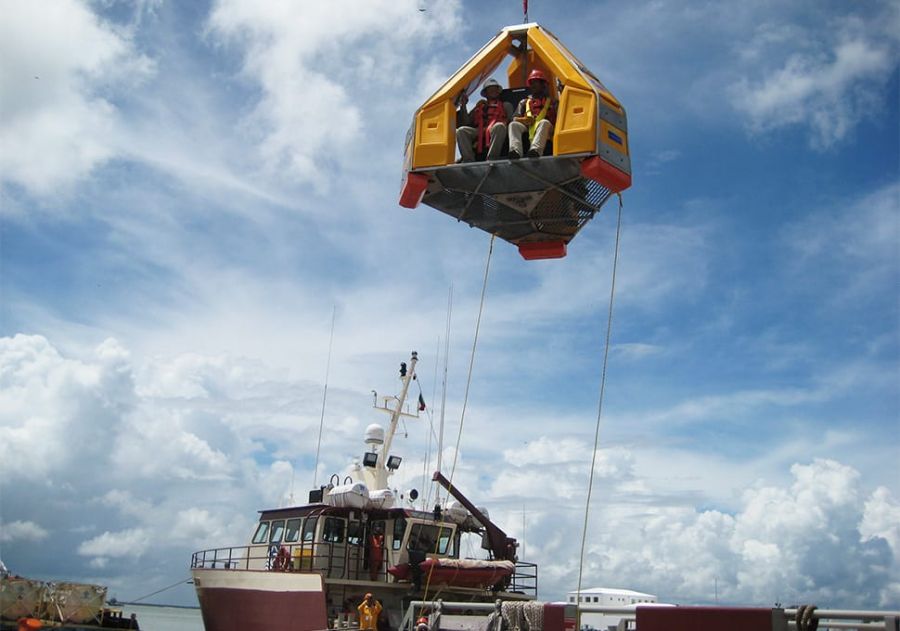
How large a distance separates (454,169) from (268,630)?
484 inches

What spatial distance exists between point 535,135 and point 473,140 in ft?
3.42

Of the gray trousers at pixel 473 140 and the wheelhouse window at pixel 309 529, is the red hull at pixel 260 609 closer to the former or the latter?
the wheelhouse window at pixel 309 529

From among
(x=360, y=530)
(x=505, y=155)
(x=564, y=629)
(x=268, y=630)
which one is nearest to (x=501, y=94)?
(x=505, y=155)

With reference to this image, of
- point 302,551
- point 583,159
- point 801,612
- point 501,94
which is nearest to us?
point 801,612

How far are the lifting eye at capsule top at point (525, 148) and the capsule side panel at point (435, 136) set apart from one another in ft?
0.05

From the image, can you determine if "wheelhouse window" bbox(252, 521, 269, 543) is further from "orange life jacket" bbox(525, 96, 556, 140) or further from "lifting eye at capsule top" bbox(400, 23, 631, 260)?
"orange life jacket" bbox(525, 96, 556, 140)

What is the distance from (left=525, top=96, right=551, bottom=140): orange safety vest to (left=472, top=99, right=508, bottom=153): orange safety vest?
0.39m

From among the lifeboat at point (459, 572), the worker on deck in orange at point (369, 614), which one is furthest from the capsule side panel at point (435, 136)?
the worker on deck in orange at point (369, 614)

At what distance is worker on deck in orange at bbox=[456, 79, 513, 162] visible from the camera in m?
11.3

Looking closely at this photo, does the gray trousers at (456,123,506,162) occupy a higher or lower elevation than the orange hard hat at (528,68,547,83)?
lower

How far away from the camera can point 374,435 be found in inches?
895

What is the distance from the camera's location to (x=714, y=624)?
9086mm

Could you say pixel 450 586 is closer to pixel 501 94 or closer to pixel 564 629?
pixel 564 629

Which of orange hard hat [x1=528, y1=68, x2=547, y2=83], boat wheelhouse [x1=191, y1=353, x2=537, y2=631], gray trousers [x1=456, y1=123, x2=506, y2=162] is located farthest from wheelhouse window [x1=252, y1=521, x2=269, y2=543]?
orange hard hat [x1=528, y1=68, x2=547, y2=83]
